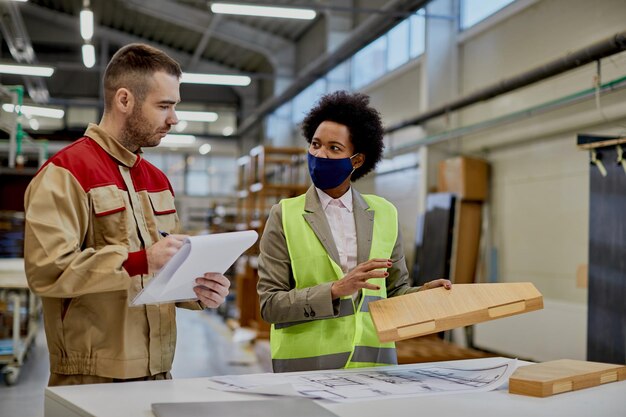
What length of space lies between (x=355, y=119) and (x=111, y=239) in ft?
3.42

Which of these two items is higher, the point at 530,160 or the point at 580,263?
the point at 530,160

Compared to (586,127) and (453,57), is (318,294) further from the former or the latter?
(453,57)

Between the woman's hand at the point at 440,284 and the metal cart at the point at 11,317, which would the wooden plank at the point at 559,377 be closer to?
the woman's hand at the point at 440,284

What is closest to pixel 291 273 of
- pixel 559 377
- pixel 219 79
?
pixel 559 377

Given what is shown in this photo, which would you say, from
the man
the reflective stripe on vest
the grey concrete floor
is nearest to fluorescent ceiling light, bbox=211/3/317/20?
the grey concrete floor

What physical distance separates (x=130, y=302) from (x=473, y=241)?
7040 millimetres

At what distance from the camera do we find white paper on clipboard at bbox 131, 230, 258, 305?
1608mm

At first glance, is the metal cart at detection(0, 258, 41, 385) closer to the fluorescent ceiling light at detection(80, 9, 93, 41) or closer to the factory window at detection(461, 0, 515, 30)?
the fluorescent ceiling light at detection(80, 9, 93, 41)

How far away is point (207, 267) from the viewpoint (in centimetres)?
177

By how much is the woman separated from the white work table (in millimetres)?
446

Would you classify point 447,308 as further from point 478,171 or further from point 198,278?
A: point 478,171

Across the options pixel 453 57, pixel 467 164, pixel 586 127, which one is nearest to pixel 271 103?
pixel 453 57

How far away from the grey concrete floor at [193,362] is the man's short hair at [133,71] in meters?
3.92

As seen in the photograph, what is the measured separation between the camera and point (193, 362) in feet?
24.9
